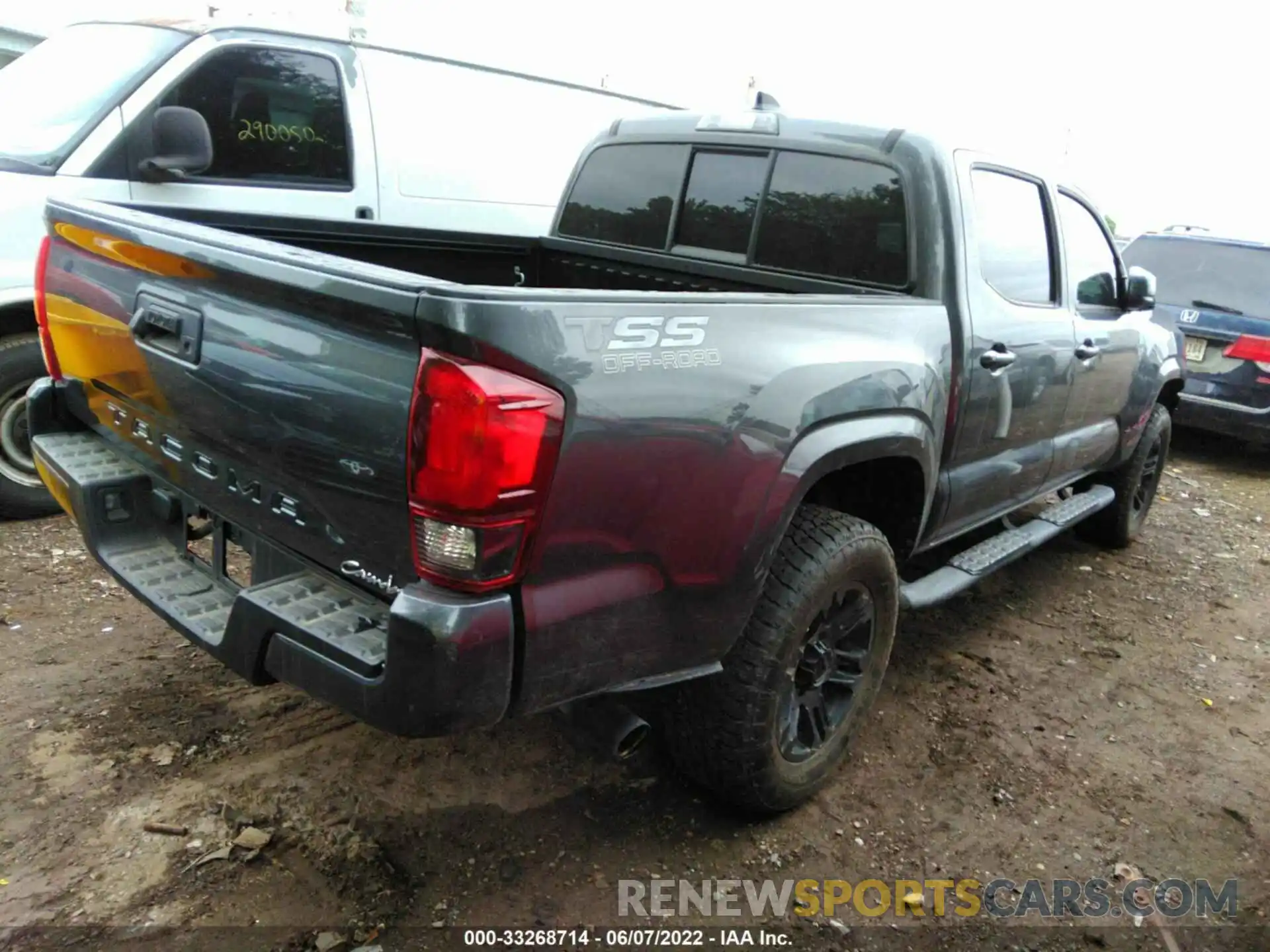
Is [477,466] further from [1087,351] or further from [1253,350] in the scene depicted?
[1253,350]

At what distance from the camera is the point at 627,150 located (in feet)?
12.8

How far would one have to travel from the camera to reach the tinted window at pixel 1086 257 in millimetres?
3979

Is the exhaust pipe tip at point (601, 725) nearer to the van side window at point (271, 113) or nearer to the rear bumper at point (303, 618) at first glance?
the rear bumper at point (303, 618)

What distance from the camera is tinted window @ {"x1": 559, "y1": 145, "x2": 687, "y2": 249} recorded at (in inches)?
147

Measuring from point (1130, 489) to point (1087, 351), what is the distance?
5.14 ft

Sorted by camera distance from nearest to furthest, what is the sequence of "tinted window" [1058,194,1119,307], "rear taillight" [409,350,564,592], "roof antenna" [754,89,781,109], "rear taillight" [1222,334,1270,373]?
"rear taillight" [409,350,564,592], "roof antenna" [754,89,781,109], "tinted window" [1058,194,1119,307], "rear taillight" [1222,334,1270,373]

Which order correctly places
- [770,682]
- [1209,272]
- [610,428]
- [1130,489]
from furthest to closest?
[1209,272] → [1130,489] → [770,682] → [610,428]

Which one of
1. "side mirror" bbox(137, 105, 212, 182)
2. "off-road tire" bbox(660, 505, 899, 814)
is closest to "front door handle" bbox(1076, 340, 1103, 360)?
"off-road tire" bbox(660, 505, 899, 814)

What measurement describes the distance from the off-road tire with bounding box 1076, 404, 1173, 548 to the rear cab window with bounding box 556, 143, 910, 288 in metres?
2.60

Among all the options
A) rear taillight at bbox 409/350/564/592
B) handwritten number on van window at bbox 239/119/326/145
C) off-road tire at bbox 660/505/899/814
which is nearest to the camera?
rear taillight at bbox 409/350/564/592

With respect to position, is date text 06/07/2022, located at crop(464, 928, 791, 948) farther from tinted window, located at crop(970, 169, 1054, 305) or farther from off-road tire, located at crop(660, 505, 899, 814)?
tinted window, located at crop(970, 169, 1054, 305)

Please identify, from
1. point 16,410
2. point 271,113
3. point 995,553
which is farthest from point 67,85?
point 995,553

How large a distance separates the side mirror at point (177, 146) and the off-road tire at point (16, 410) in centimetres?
89

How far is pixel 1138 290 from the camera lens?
172 inches
